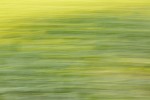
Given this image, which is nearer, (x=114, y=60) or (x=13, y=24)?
(x=114, y=60)

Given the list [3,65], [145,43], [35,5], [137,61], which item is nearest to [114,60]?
[137,61]

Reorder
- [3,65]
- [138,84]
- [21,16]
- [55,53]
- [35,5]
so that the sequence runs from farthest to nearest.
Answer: [35,5] → [21,16] → [55,53] → [3,65] → [138,84]

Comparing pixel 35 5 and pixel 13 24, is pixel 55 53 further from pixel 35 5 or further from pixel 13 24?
pixel 35 5

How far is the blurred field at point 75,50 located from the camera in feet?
9.89

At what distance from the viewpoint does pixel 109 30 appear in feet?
13.1

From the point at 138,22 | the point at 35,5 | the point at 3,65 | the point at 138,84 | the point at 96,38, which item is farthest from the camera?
the point at 35,5

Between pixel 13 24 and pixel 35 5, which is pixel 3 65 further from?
pixel 35 5

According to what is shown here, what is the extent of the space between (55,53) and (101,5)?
137cm

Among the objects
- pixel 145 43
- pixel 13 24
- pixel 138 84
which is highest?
pixel 13 24

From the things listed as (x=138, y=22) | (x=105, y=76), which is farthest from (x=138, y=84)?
(x=138, y=22)

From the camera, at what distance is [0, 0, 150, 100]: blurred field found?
3015mm

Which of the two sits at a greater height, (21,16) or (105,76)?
(21,16)

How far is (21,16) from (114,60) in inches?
55.5

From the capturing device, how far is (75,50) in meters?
3.63
